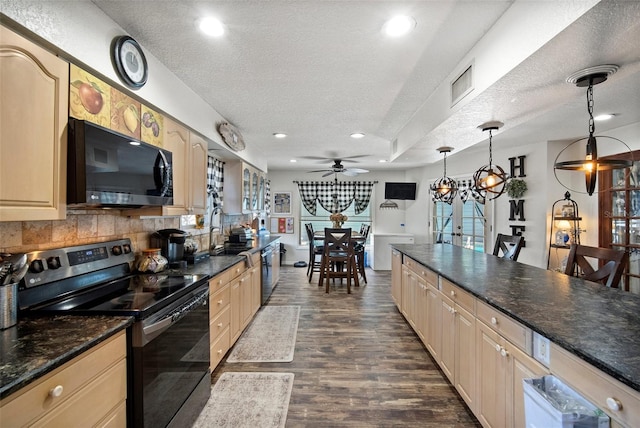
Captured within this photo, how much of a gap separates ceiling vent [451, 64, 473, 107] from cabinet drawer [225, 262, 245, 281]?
2.30m

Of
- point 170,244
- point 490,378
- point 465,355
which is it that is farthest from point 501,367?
point 170,244

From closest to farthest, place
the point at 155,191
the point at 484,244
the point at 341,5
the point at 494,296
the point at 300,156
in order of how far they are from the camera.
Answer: the point at 341,5 < the point at 494,296 < the point at 155,191 < the point at 484,244 < the point at 300,156

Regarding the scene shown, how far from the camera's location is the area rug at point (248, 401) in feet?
6.14

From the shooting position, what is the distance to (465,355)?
6.19ft

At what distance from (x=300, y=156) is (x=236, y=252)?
2.73 metres

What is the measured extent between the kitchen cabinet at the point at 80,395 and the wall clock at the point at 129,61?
4.68 feet

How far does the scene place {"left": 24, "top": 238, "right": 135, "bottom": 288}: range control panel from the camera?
1403 millimetres

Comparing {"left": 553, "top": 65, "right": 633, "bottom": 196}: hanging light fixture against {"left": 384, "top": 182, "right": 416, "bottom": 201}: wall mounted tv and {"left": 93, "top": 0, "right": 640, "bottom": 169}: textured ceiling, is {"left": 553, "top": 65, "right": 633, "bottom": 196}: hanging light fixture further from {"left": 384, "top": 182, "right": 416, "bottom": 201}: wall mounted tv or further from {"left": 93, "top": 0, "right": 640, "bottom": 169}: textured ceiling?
{"left": 384, "top": 182, "right": 416, "bottom": 201}: wall mounted tv

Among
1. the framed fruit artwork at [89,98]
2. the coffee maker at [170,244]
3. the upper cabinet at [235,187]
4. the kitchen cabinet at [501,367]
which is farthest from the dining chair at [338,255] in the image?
the framed fruit artwork at [89,98]

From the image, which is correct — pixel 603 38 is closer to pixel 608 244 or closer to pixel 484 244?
pixel 608 244

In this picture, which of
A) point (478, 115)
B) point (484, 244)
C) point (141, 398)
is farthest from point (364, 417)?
point (484, 244)

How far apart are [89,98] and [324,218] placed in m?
6.17

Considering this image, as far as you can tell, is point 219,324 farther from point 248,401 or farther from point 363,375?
point 363,375

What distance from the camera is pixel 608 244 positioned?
3635 millimetres
